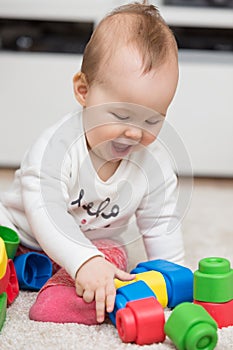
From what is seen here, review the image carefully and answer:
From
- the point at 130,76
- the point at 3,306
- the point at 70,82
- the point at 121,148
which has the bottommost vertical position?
the point at 70,82

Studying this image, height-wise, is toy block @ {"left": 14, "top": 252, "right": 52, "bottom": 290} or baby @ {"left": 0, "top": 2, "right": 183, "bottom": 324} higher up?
baby @ {"left": 0, "top": 2, "right": 183, "bottom": 324}

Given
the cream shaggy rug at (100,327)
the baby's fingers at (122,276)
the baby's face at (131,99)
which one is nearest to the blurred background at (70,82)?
the cream shaggy rug at (100,327)

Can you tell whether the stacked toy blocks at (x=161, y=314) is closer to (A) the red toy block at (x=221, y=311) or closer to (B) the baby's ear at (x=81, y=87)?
(A) the red toy block at (x=221, y=311)

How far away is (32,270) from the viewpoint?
1026 mm

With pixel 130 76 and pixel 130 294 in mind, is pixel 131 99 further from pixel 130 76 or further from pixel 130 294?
pixel 130 294

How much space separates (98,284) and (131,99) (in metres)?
0.25

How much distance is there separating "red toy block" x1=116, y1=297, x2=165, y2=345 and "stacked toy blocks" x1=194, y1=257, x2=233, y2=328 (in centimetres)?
6

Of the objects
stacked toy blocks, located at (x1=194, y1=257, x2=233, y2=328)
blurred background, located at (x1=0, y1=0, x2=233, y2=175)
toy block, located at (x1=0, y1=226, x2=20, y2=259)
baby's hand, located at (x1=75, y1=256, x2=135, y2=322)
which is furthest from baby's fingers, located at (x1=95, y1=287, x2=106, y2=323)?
blurred background, located at (x1=0, y1=0, x2=233, y2=175)

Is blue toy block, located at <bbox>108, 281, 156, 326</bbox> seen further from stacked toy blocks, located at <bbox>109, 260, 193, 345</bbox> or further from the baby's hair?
the baby's hair

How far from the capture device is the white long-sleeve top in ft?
3.02

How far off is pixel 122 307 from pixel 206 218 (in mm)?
672

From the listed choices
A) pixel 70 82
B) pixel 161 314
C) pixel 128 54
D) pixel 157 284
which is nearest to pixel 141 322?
pixel 161 314

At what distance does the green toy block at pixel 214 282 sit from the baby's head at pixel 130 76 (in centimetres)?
21

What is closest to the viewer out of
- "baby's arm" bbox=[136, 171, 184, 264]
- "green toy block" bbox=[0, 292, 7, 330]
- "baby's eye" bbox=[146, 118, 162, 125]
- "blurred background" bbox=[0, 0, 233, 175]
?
"green toy block" bbox=[0, 292, 7, 330]
